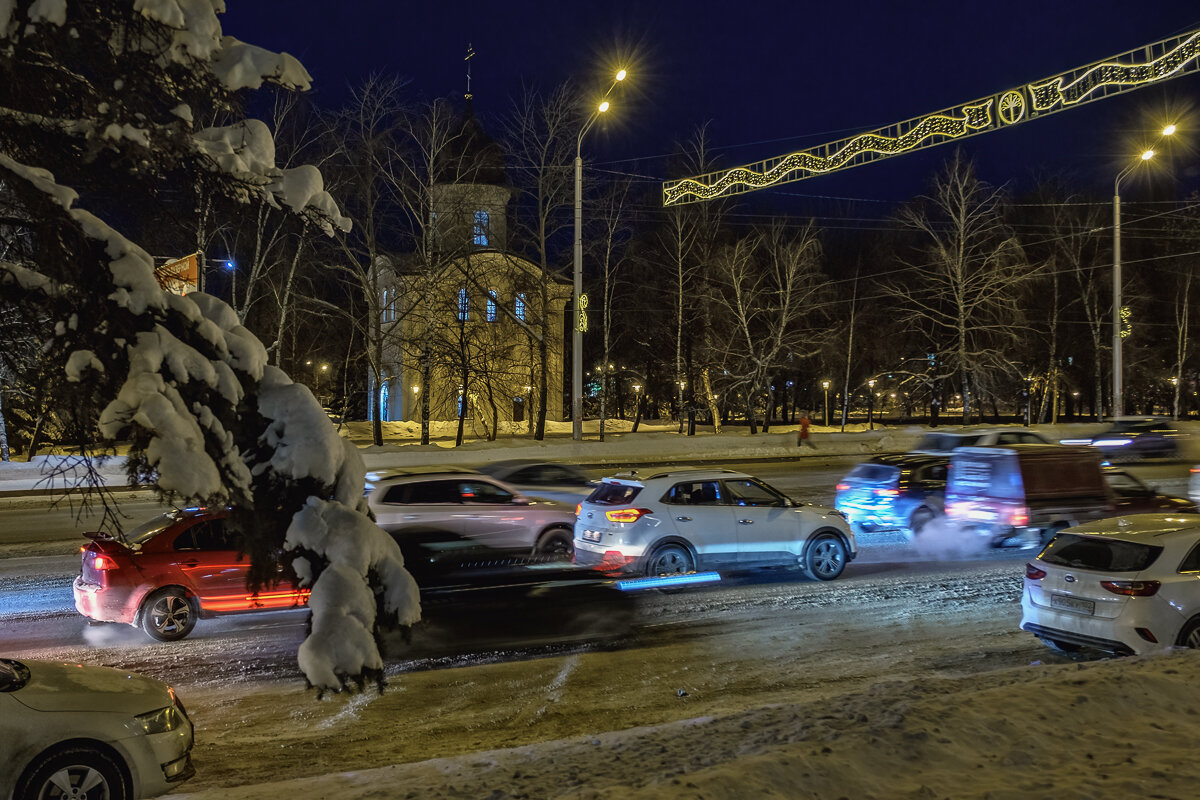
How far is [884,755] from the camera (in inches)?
191

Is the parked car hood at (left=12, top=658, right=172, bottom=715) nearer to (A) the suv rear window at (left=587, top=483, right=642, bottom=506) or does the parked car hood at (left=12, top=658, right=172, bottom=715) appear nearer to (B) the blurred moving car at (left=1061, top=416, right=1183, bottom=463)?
(A) the suv rear window at (left=587, top=483, right=642, bottom=506)

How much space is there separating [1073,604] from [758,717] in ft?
14.7

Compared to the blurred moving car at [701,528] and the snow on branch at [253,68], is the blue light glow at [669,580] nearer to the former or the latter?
the blurred moving car at [701,528]

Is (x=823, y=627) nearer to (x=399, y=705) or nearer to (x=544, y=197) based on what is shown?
(x=399, y=705)

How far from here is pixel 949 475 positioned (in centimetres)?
1523

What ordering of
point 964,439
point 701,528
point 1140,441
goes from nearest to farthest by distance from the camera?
point 701,528, point 964,439, point 1140,441

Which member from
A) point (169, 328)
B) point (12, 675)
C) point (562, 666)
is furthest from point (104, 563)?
point (169, 328)

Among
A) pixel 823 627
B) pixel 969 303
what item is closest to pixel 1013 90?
pixel 823 627

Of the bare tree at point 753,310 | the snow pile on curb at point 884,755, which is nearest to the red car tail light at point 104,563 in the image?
the snow pile on curb at point 884,755

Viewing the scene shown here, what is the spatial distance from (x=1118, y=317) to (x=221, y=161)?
33592 millimetres

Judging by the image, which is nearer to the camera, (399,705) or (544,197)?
(399,705)

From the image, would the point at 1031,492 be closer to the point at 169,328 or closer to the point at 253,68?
the point at 253,68

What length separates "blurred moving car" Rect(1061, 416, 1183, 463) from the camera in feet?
97.0

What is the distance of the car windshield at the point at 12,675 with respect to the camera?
518 cm
